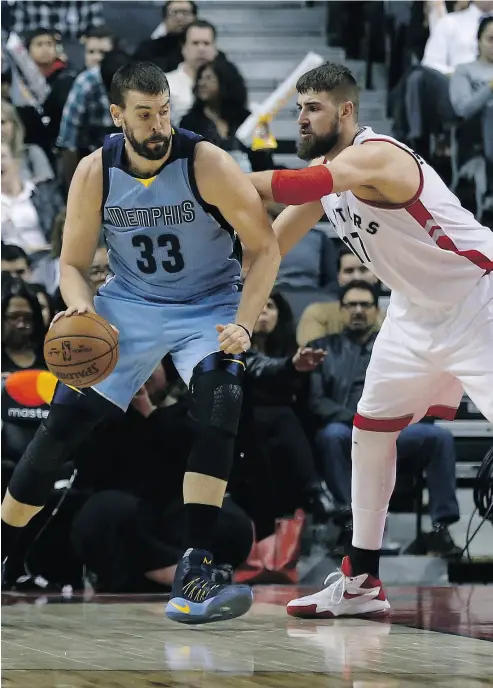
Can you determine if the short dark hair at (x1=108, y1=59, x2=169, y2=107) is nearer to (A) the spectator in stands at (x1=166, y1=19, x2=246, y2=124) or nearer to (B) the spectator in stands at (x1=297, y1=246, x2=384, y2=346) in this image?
(B) the spectator in stands at (x1=297, y1=246, x2=384, y2=346)

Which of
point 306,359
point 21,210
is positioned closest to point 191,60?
point 21,210

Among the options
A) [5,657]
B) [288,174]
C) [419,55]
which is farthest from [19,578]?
[419,55]

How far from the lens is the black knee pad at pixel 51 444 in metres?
4.52

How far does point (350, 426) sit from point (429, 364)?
2.17 meters

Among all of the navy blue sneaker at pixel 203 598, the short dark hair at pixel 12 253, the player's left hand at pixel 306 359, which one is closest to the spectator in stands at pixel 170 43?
the short dark hair at pixel 12 253

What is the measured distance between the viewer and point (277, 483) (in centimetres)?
663

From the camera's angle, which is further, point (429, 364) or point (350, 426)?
point (350, 426)

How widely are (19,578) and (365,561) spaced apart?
2.00 metres

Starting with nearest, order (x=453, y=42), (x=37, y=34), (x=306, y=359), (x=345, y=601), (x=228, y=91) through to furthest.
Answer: (x=345, y=601) → (x=306, y=359) → (x=228, y=91) → (x=453, y=42) → (x=37, y=34)

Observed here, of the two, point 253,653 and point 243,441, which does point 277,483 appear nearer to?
point 243,441

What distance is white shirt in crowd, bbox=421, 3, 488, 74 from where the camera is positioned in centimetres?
863

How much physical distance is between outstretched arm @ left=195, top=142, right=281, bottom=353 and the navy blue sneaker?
0.82 m

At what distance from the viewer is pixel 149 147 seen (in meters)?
4.33

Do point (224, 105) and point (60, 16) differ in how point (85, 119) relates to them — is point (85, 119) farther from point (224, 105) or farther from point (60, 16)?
point (60, 16)
